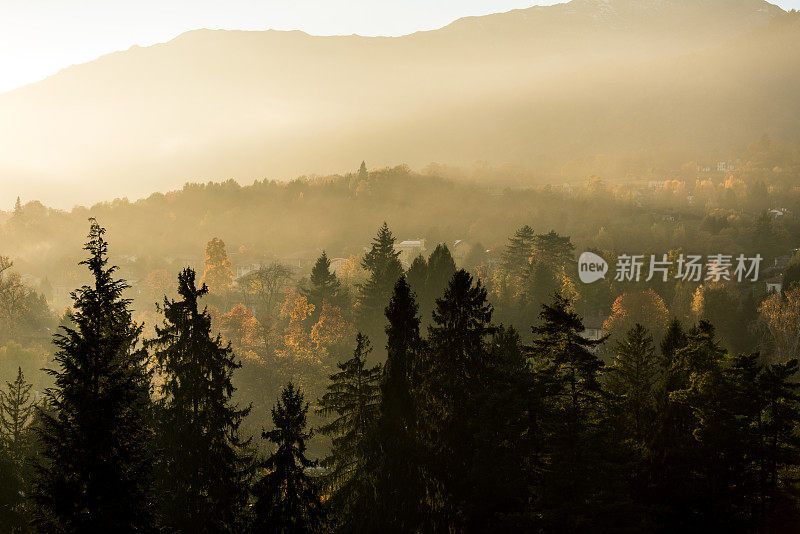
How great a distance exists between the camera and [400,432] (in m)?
28.4

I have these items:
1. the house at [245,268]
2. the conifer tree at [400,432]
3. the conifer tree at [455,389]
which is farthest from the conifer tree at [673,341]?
the house at [245,268]

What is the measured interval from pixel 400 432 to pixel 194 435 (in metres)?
8.61

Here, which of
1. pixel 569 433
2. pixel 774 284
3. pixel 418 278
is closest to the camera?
pixel 569 433

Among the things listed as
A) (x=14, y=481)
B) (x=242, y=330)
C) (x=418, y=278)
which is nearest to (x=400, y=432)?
(x=14, y=481)

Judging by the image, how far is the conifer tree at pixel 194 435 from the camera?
24859mm

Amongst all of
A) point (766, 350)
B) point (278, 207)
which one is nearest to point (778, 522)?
point (766, 350)

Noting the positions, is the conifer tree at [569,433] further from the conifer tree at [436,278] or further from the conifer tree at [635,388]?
the conifer tree at [436,278]

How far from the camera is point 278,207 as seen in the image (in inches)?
7544

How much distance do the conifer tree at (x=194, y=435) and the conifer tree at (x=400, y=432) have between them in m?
5.94

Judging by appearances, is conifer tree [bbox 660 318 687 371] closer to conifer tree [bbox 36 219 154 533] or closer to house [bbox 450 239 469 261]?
conifer tree [bbox 36 219 154 533]

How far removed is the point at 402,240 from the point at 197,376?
448 ft

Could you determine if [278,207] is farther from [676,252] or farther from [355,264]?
[676,252]

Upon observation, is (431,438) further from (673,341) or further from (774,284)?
(774,284)

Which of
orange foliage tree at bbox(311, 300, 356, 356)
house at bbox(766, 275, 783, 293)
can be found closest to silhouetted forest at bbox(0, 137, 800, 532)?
orange foliage tree at bbox(311, 300, 356, 356)
